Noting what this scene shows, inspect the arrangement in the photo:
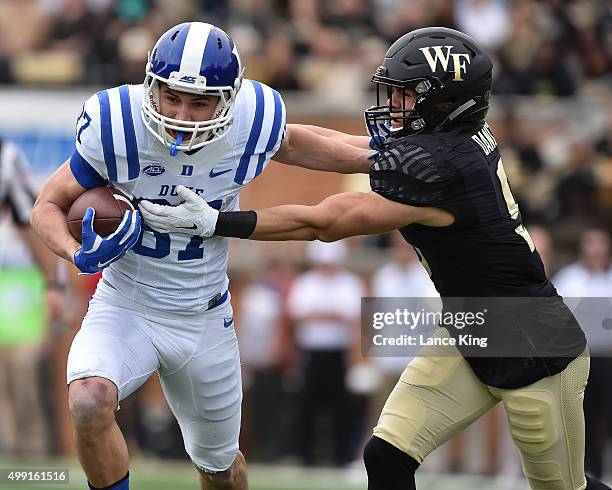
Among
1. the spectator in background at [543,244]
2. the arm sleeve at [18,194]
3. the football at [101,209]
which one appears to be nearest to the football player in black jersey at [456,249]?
the football at [101,209]

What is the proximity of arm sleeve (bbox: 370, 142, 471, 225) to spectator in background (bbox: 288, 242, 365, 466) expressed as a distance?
489 cm

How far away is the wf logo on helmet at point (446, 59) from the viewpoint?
4.77m

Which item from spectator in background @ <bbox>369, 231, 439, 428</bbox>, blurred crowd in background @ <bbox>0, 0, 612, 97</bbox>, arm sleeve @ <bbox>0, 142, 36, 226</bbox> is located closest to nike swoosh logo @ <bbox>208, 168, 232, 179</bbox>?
arm sleeve @ <bbox>0, 142, 36, 226</bbox>

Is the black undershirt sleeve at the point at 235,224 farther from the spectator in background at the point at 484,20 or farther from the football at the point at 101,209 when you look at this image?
the spectator in background at the point at 484,20

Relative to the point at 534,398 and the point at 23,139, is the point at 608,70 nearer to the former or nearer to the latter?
the point at 23,139

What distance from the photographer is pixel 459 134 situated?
15.8 ft

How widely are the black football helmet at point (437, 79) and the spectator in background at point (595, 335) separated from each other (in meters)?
3.79

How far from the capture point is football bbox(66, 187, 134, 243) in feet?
14.9

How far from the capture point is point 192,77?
458 centimetres

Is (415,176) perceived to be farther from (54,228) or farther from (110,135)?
(54,228)

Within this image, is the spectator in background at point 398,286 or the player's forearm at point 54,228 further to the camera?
the spectator in background at point 398,286

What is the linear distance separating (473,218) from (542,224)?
17.6 feet

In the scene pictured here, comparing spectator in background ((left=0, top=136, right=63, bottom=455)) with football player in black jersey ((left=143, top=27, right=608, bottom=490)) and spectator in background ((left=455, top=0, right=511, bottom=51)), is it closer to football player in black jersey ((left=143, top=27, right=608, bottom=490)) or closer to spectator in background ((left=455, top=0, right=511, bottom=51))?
spectator in background ((left=455, top=0, right=511, bottom=51))

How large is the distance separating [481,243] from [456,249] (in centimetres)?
10
